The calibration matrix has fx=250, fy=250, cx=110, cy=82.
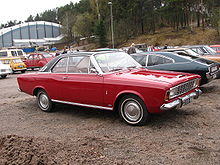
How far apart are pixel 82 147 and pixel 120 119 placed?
1699 millimetres

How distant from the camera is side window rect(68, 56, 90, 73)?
601 cm

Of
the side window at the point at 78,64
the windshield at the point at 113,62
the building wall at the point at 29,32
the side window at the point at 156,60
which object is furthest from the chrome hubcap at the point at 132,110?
the building wall at the point at 29,32

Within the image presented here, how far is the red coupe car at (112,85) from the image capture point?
4.95 meters

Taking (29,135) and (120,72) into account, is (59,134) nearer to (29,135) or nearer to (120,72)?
(29,135)

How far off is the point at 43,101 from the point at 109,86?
2.49 m

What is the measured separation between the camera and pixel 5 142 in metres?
4.52

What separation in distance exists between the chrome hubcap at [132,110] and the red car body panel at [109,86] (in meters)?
0.25

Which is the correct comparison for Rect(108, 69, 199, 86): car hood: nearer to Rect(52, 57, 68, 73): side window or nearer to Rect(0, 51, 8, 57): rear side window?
Rect(52, 57, 68, 73): side window

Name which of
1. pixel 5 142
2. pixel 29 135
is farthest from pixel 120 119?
pixel 5 142

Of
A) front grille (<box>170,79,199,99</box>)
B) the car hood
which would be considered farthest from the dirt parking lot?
the car hood

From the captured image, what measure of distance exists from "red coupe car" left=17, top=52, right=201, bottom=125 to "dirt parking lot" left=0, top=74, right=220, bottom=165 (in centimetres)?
42

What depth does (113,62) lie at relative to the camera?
607 cm

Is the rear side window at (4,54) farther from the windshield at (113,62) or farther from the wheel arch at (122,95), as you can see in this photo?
the wheel arch at (122,95)

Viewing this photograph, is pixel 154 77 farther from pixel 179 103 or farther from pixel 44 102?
pixel 44 102
